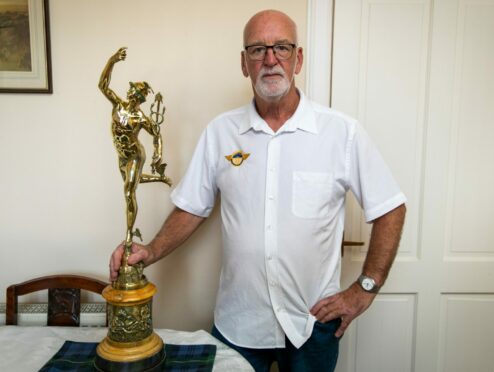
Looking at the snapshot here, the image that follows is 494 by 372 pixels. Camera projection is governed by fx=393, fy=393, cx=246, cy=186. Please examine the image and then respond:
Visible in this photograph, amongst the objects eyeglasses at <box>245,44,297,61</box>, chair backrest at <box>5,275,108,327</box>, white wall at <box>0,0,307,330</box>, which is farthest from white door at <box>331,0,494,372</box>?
chair backrest at <box>5,275,108,327</box>

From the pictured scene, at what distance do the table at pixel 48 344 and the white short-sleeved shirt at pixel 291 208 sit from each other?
0.17 metres

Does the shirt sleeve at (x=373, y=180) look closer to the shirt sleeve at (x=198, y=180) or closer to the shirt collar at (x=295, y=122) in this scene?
the shirt collar at (x=295, y=122)

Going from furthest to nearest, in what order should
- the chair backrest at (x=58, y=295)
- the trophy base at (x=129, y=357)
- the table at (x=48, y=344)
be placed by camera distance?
the chair backrest at (x=58, y=295) → the table at (x=48, y=344) → the trophy base at (x=129, y=357)

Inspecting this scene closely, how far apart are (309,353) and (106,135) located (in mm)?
1068

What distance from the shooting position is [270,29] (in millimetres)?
1153

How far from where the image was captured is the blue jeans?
1.22 m

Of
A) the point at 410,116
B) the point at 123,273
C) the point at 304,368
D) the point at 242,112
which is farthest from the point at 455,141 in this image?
the point at 123,273

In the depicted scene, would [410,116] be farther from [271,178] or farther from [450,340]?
[450,340]

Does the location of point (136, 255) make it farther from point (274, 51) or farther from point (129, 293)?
point (274, 51)

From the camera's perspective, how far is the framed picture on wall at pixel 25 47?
1.44 metres

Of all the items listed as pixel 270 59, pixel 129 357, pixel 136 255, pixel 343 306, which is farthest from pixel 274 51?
pixel 129 357

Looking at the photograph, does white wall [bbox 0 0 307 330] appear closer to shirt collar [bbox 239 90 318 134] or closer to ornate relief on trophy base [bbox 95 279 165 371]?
shirt collar [bbox 239 90 318 134]

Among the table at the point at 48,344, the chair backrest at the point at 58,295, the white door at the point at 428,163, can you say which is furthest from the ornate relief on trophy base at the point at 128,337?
the white door at the point at 428,163

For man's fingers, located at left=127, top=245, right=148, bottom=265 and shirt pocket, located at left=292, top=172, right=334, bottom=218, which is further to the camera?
shirt pocket, located at left=292, top=172, right=334, bottom=218
